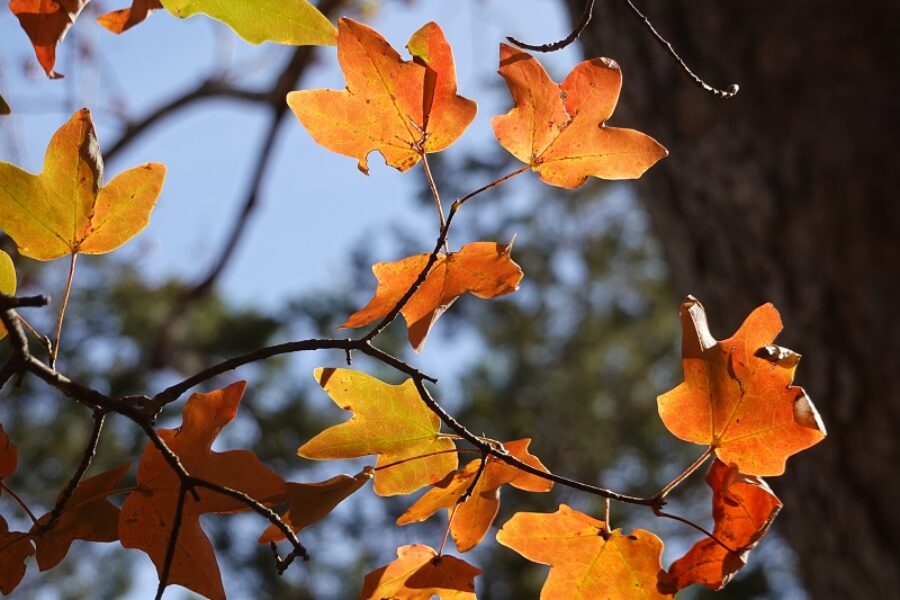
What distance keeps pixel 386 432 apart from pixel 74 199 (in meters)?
0.20

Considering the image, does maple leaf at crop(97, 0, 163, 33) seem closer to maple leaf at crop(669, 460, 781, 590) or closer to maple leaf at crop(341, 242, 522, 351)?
maple leaf at crop(341, 242, 522, 351)

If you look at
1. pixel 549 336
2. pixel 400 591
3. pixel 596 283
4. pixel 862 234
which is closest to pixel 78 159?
pixel 400 591

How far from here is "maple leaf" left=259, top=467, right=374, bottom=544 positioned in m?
0.47

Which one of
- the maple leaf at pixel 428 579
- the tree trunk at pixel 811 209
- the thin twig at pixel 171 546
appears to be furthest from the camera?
the tree trunk at pixel 811 209

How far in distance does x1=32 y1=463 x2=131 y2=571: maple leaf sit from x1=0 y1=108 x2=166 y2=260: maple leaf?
12 cm

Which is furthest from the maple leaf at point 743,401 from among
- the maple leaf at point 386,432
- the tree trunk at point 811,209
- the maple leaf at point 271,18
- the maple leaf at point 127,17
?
the tree trunk at point 811,209

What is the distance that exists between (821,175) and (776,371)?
122cm

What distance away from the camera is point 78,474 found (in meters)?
0.44

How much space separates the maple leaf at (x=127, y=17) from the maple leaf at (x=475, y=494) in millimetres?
313

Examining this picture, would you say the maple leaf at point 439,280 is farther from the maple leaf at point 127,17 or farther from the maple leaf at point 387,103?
the maple leaf at point 127,17

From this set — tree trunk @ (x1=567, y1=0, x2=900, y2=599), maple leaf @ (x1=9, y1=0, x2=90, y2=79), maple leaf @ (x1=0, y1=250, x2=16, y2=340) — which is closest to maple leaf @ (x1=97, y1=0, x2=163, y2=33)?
maple leaf @ (x1=9, y1=0, x2=90, y2=79)

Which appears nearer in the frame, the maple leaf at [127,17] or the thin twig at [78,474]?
the thin twig at [78,474]

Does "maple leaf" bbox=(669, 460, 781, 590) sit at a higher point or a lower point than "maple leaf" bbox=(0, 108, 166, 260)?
lower

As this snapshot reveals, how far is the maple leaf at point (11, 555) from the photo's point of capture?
46 centimetres
